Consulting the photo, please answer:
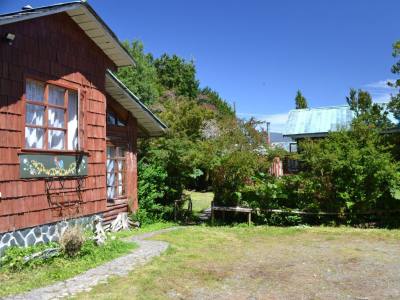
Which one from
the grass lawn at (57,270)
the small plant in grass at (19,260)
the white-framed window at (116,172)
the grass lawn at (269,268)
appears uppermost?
the white-framed window at (116,172)

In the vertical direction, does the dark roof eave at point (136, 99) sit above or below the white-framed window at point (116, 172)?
above

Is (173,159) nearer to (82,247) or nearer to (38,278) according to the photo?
(82,247)

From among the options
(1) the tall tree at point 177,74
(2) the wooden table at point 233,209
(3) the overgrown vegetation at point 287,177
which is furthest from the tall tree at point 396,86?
(1) the tall tree at point 177,74

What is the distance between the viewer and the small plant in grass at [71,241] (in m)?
9.38

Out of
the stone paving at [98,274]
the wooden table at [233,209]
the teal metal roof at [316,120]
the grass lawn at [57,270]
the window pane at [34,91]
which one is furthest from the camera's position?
the teal metal roof at [316,120]

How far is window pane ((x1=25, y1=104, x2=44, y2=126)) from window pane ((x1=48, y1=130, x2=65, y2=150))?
0.43 meters

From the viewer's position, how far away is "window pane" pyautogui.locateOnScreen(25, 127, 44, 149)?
971cm

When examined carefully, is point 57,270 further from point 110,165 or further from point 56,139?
point 110,165

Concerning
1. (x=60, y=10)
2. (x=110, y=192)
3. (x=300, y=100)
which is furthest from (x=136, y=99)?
(x=300, y=100)

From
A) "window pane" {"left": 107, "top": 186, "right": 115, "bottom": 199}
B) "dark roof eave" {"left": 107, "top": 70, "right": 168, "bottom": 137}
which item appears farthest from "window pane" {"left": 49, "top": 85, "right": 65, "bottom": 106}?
"window pane" {"left": 107, "top": 186, "right": 115, "bottom": 199}

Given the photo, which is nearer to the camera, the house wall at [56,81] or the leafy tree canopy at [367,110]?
the house wall at [56,81]

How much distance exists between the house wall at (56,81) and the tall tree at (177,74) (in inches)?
1649

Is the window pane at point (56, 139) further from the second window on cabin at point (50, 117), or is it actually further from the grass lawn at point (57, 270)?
the grass lawn at point (57, 270)

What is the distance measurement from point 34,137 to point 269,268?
5929 mm
